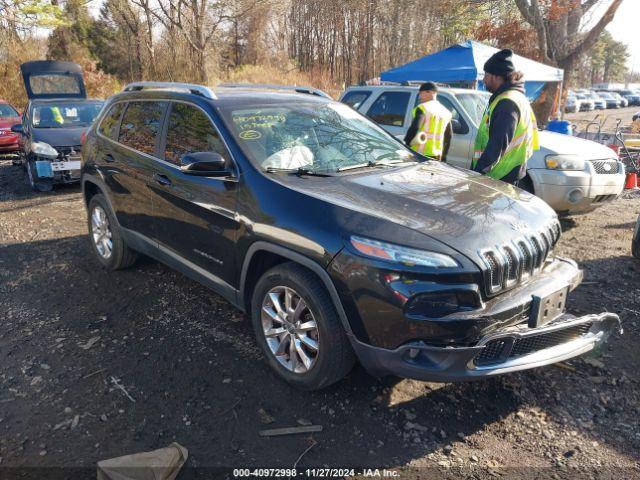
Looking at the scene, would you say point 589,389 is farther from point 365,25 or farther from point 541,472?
point 365,25

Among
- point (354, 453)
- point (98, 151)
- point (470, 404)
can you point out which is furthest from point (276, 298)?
point (98, 151)

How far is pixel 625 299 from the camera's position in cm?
437

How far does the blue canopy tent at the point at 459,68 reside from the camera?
1075 centimetres

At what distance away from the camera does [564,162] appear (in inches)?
237

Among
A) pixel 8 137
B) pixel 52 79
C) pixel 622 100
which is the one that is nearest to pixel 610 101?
pixel 622 100

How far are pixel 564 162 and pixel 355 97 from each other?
3.61m

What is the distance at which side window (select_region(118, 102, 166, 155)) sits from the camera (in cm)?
409

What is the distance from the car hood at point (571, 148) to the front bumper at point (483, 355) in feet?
12.9

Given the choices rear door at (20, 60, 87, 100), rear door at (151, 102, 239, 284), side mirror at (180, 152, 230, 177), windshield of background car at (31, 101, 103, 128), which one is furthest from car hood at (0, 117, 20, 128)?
side mirror at (180, 152, 230, 177)

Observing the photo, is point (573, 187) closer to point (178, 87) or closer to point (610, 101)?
point (178, 87)

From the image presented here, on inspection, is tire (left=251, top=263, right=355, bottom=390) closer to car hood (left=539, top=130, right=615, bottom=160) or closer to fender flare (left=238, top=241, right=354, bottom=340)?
fender flare (left=238, top=241, right=354, bottom=340)

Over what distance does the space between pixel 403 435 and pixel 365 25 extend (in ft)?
118

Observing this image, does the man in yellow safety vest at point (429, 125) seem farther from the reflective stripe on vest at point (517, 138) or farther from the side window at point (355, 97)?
the side window at point (355, 97)

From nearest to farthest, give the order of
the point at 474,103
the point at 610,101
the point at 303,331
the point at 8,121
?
the point at 303,331, the point at 474,103, the point at 8,121, the point at 610,101
